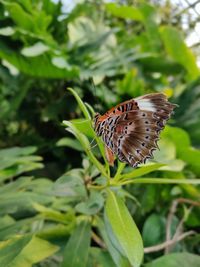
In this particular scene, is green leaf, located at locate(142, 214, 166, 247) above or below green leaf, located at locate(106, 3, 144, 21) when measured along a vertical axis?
below

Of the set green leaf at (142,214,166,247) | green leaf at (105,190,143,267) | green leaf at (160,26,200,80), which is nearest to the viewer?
green leaf at (105,190,143,267)

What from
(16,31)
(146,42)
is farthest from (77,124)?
(146,42)

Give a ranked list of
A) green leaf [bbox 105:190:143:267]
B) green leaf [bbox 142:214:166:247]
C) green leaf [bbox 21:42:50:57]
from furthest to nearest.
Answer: green leaf [bbox 21:42:50:57] → green leaf [bbox 142:214:166:247] → green leaf [bbox 105:190:143:267]

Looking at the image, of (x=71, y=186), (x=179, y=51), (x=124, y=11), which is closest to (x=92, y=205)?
(x=71, y=186)

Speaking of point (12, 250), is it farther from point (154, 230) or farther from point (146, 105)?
point (154, 230)

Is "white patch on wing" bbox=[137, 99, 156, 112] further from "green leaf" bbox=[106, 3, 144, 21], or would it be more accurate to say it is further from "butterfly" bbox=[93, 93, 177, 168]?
"green leaf" bbox=[106, 3, 144, 21]

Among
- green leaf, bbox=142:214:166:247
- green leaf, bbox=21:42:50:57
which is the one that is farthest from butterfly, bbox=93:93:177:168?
green leaf, bbox=21:42:50:57

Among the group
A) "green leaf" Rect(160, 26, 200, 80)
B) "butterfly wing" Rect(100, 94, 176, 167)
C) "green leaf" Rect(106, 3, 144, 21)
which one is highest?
"green leaf" Rect(106, 3, 144, 21)

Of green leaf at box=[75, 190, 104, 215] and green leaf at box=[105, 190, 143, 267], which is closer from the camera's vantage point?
green leaf at box=[105, 190, 143, 267]
